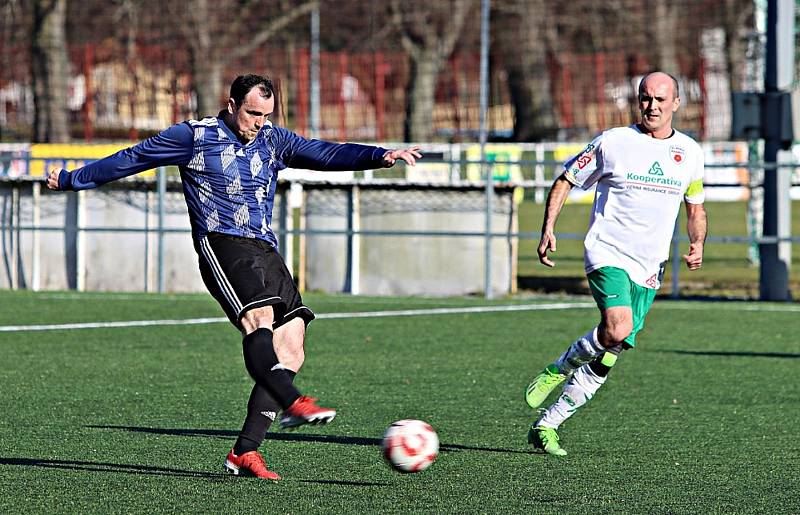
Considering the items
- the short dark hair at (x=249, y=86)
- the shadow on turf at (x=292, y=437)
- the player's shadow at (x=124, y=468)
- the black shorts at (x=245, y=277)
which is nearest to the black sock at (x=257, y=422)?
the player's shadow at (x=124, y=468)

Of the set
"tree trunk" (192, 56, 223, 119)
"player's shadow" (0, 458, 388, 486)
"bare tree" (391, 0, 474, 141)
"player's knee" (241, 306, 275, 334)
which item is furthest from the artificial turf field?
"bare tree" (391, 0, 474, 141)

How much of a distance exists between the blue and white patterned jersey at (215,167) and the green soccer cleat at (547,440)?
1589mm

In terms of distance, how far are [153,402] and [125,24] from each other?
2002cm

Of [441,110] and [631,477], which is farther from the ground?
[441,110]

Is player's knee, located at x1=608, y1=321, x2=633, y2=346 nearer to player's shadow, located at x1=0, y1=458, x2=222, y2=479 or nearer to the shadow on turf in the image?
the shadow on turf

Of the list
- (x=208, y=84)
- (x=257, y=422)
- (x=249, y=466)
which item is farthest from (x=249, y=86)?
(x=208, y=84)

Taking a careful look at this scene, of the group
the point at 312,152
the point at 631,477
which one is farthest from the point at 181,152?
the point at 631,477

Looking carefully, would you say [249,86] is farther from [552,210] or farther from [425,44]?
[425,44]

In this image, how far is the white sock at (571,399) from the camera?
7.07 meters

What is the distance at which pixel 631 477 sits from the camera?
644cm

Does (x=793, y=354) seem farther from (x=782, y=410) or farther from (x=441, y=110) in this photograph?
(x=441, y=110)

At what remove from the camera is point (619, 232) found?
282 inches

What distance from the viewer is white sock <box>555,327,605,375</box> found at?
7.05m

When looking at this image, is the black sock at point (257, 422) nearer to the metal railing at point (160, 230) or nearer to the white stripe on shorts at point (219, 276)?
the white stripe on shorts at point (219, 276)
